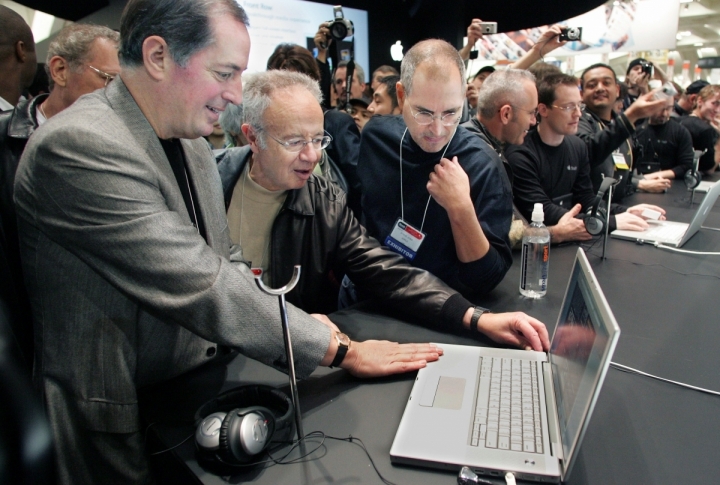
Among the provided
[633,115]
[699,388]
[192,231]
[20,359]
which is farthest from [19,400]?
[633,115]

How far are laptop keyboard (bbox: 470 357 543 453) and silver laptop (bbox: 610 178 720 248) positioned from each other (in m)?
1.34

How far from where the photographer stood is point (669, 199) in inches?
118

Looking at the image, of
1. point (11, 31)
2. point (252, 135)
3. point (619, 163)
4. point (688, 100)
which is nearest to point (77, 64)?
point (11, 31)

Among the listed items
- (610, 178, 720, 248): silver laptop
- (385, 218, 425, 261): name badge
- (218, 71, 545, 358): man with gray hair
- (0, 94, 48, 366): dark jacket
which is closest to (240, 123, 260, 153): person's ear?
(218, 71, 545, 358): man with gray hair

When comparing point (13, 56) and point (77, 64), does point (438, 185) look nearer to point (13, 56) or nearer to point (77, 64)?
point (77, 64)

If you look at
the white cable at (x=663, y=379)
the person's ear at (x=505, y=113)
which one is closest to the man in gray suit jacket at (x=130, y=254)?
the white cable at (x=663, y=379)

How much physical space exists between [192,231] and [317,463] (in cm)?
45

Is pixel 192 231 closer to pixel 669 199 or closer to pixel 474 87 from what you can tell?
pixel 669 199

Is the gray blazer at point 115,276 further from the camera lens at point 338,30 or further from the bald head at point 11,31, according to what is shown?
the camera lens at point 338,30

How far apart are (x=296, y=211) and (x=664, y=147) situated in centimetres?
392

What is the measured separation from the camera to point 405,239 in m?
1.59

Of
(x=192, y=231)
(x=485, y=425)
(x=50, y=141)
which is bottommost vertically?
(x=485, y=425)

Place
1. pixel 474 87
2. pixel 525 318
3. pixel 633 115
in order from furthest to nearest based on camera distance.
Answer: pixel 474 87 → pixel 633 115 → pixel 525 318

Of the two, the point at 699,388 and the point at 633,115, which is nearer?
the point at 699,388
